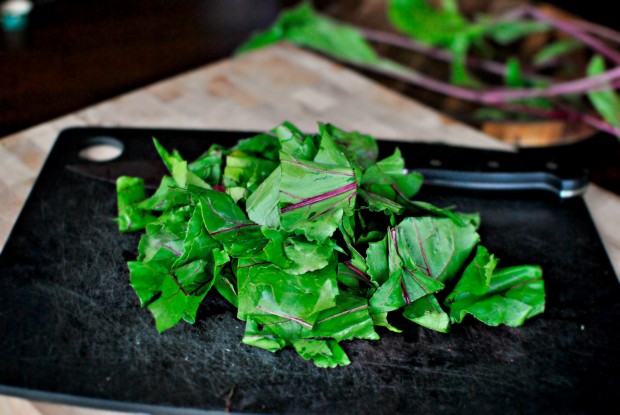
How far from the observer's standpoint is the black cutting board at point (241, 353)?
1.18 meters

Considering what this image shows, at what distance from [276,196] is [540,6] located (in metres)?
1.94

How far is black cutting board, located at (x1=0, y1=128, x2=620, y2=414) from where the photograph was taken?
1.18 meters

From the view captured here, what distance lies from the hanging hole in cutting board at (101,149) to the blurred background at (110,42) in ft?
1.74

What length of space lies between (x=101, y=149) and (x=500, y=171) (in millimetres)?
1008

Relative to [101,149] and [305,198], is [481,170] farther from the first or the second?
[101,149]

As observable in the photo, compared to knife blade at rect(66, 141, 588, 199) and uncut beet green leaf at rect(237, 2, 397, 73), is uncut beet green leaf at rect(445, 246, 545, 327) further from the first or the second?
uncut beet green leaf at rect(237, 2, 397, 73)

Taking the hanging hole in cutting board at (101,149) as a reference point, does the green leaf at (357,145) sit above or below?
above

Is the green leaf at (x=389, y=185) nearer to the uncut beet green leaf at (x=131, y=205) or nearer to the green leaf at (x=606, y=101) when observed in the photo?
the uncut beet green leaf at (x=131, y=205)

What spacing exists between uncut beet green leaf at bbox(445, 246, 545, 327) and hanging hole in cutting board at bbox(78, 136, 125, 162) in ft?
3.00

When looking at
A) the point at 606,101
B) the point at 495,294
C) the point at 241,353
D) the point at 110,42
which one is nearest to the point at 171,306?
the point at 241,353

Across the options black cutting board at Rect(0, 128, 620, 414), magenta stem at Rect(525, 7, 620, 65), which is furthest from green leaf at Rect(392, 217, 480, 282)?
magenta stem at Rect(525, 7, 620, 65)

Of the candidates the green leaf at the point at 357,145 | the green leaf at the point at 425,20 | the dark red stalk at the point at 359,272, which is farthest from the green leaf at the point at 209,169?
the green leaf at the point at 425,20

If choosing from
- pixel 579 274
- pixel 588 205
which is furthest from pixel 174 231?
pixel 588 205

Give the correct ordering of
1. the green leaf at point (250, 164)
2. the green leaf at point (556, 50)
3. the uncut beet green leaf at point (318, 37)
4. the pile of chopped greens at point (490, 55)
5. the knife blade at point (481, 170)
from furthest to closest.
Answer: the green leaf at point (556, 50) < the uncut beet green leaf at point (318, 37) < the pile of chopped greens at point (490, 55) < the knife blade at point (481, 170) < the green leaf at point (250, 164)
